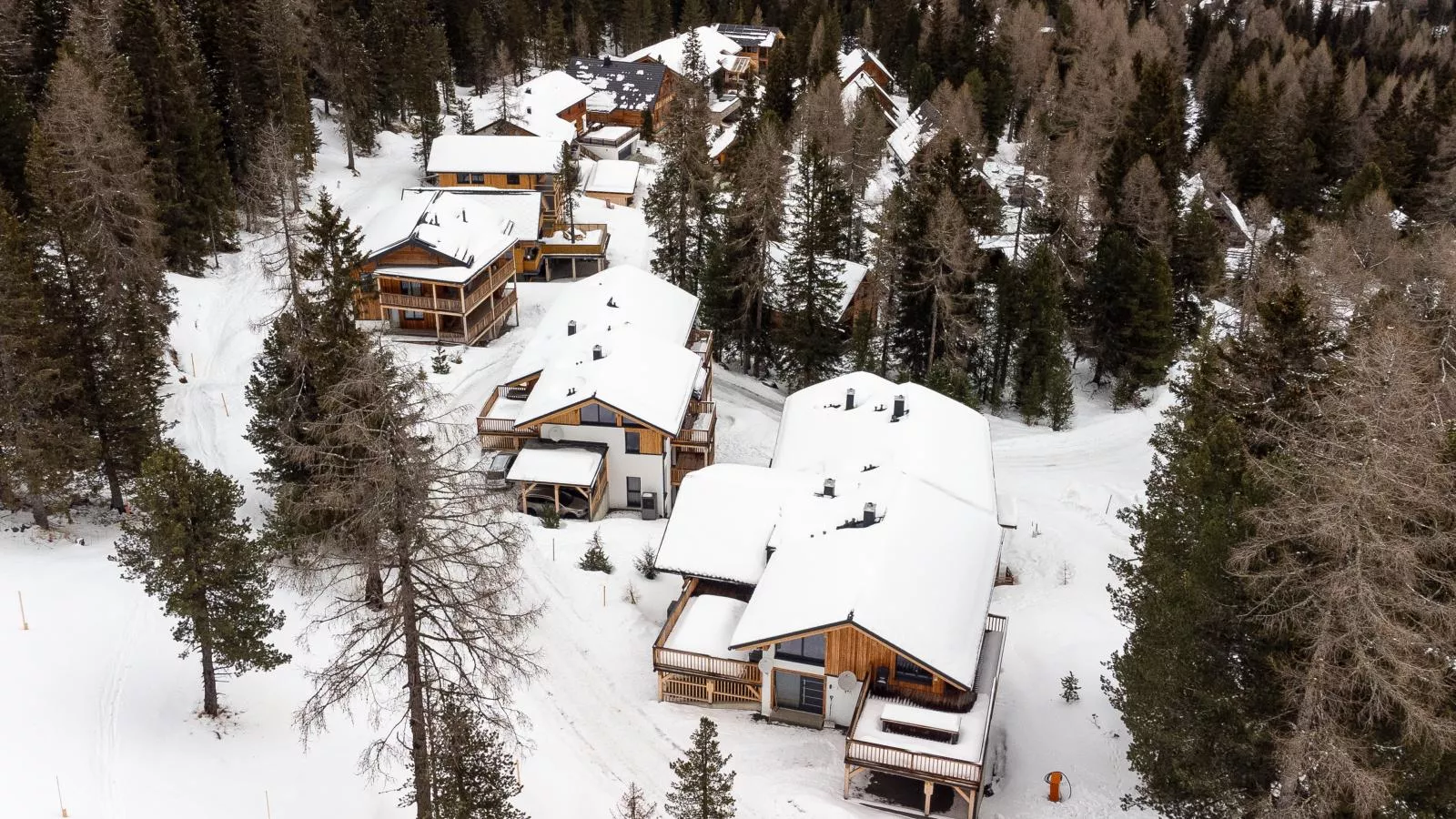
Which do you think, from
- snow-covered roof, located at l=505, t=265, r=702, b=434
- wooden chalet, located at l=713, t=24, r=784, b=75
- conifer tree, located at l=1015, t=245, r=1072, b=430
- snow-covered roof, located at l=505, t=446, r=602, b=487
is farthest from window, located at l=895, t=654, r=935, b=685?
wooden chalet, located at l=713, t=24, r=784, b=75

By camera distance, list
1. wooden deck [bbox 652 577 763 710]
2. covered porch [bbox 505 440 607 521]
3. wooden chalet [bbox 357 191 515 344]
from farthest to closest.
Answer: wooden chalet [bbox 357 191 515 344], covered porch [bbox 505 440 607 521], wooden deck [bbox 652 577 763 710]

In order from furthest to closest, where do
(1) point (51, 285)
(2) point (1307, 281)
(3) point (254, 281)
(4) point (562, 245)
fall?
1. (4) point (562, 245)
2. (3) point (254, 281)
3. (2) point (1307, 281)
4. (1) point (51, 285)

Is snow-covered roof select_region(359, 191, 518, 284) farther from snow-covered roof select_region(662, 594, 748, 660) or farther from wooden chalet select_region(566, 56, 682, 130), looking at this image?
wooden chalet select_region(566, 56, 682, 130)

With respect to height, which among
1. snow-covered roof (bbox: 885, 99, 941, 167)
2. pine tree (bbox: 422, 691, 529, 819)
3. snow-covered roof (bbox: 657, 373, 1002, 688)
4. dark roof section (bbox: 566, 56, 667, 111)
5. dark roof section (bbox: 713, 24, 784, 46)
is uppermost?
dark roof section (bbox: 713, 24, 784, 46)

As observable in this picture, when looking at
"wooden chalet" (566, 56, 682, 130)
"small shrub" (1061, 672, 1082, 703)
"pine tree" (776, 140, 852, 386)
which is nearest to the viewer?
"small shrub" (1061, 672, 1082, 703)

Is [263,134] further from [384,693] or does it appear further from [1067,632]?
[1067,632]

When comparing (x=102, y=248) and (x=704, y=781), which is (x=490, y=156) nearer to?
(x=102, y=248)

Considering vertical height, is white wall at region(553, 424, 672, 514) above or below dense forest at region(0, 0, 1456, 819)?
below

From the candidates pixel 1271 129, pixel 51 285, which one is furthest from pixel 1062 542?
pixel 1271 129
